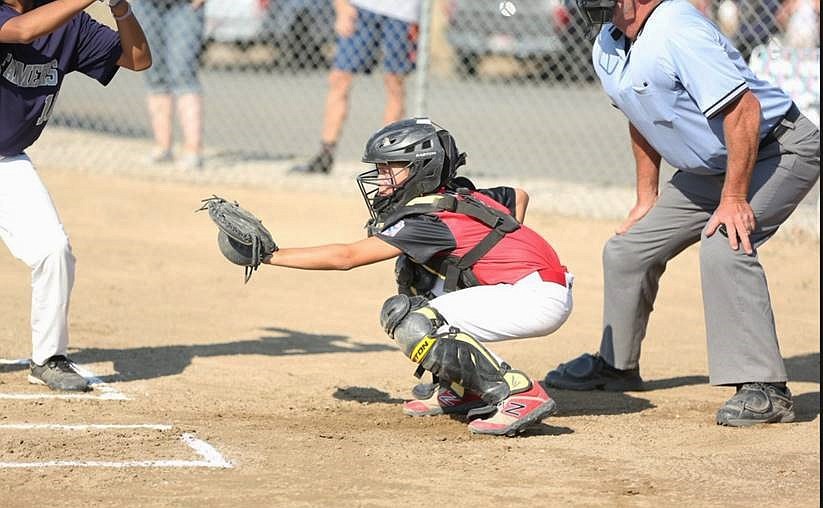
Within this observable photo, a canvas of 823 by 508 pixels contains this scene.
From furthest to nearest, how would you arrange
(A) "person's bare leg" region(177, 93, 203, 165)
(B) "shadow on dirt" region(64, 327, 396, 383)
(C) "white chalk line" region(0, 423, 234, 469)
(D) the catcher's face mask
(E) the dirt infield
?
1. (A) "person's bare leg" region(177, 93, 203, 165)
2. (B) "shadow on dirt" region(64, 327, 396, 383)
3. (D) the catcher's face mask
4. (C) "white chalk line" region(0, 423, 234, 469)
5. (E) the dirt infield

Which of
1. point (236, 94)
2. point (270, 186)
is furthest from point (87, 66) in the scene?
point (236, 94)

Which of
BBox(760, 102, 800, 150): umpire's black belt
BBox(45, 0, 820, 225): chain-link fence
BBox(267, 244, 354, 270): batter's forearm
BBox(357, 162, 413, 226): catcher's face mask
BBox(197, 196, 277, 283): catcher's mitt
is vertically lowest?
BBox(45, 0, 820, 225): chain-link fence

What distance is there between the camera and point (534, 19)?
18.8 metres

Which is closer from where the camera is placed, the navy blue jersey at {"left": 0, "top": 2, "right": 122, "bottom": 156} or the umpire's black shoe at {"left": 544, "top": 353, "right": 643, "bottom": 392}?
the navy blue jersey at {"left": 0, "top": 2, "right": 122, "bottom": 156}

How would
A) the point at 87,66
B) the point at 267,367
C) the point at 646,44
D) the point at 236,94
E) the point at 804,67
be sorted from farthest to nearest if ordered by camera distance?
the point at 236,94
the point at 804,67
the point at 267,367
the point at 87,66
the point at 646,44

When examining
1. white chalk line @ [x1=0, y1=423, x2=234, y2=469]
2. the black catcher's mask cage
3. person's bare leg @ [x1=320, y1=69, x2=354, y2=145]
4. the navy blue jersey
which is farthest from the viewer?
person's bare leg @ [x1=320, y1=69, x2=354, y2=145]

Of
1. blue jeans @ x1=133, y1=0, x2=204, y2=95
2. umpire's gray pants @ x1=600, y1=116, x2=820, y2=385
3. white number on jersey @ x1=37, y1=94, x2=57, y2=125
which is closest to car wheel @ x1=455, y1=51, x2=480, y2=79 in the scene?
blue jeans @ x1=133, y1=0, x2=204, y2=95

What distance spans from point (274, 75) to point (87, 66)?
13333 millimetres

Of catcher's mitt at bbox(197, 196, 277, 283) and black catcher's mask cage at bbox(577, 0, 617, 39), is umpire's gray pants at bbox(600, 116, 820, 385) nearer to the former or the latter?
black catcher's mask cage at bbox(577, 0, 617, 39)

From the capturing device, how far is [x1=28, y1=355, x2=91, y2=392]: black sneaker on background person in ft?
19.6

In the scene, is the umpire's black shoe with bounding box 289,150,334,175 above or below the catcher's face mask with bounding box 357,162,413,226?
below

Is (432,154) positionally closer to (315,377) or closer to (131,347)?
(315,377)

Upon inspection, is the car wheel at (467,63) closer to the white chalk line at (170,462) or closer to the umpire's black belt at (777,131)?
the umpire's black belt at (777,131)

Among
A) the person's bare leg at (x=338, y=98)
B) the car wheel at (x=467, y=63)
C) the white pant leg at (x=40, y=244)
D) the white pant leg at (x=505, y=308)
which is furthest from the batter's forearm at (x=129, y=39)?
the car wheel at (x=467, y=63)
